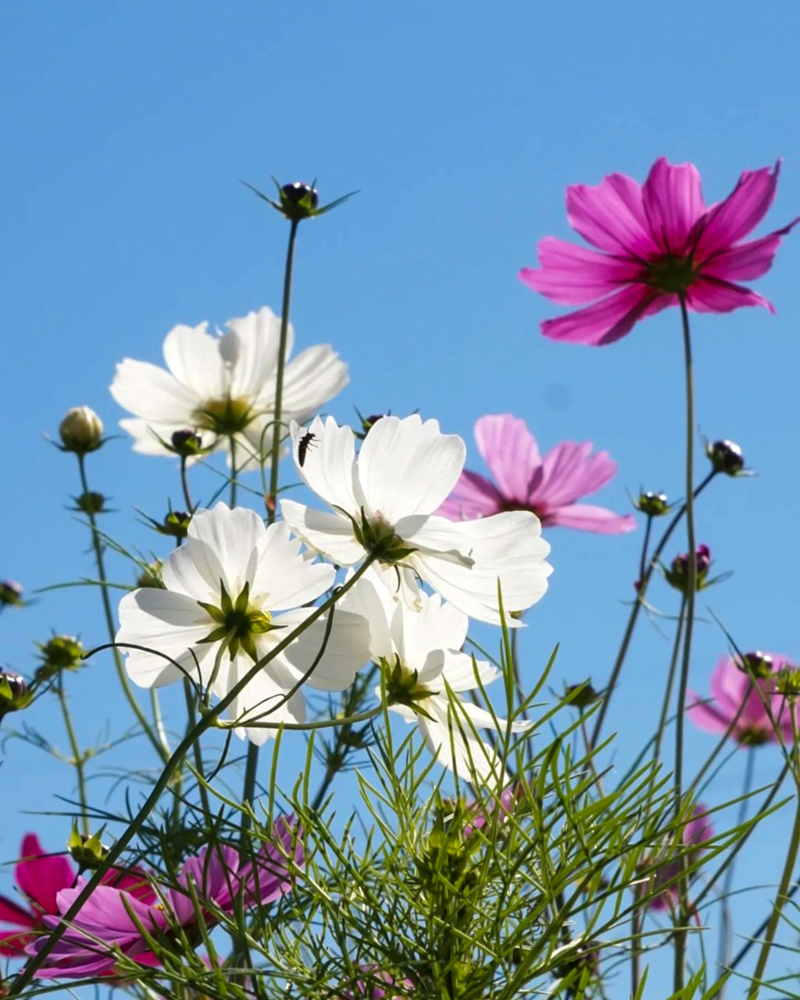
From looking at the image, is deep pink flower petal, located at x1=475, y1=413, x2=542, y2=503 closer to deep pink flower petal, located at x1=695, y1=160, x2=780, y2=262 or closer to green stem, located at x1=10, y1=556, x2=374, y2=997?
deep pink flower petal, located at x1=695, y1=160, x2=780, y2=262

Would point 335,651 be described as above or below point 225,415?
below

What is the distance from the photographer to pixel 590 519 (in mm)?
1025

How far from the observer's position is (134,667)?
450 millimetres

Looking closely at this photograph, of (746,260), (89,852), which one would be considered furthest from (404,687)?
(746,260)

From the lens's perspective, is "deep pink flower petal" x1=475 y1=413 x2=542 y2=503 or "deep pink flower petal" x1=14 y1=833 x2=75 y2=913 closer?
"deep pink flower petal" x1=14 y1=833 x2=75 y2=913

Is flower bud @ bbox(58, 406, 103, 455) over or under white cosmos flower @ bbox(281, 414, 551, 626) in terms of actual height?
over

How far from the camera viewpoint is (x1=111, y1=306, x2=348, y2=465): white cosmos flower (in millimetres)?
863

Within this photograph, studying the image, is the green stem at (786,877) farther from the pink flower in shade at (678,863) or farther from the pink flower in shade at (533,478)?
the pink flower in shade at (533,478)

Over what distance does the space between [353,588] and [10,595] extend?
835mm

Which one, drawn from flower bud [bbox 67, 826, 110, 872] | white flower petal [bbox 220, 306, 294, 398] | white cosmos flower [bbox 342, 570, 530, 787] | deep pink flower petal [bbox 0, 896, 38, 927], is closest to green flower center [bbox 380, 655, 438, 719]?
white cosmos flower [bbox 342, 570, 530, 787]

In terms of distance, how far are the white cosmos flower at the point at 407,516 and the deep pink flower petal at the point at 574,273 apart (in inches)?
18.6

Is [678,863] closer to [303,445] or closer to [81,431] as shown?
[303,445]

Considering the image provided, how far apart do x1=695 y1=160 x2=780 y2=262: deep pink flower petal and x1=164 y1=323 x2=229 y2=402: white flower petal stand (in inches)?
12.4

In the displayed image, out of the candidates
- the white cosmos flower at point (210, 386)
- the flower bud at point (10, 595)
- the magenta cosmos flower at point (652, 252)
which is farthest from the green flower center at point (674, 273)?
the flower bud at point (10, 595)
